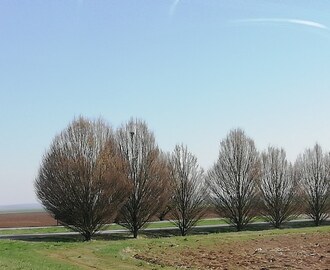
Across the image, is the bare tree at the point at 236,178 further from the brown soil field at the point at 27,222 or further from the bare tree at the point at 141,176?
the brown soil field at the point at 27,222

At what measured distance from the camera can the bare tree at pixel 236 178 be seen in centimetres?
4197

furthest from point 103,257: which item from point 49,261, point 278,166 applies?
point 278,166

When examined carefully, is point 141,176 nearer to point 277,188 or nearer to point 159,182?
point 159,182

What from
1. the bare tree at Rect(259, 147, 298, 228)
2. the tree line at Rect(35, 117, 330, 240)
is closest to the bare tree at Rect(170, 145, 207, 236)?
the tree line at Rect(35, 117, 330, 240)

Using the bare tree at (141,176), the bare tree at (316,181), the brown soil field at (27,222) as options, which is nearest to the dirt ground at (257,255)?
the bare tree at (141,176)

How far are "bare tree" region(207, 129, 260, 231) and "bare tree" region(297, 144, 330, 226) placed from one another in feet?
26.3

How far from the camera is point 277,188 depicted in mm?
45719

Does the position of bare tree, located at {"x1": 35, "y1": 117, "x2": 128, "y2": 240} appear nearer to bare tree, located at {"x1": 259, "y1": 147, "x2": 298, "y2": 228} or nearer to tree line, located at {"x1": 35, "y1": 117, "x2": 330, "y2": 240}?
tree line, located at {"x1": 35, "y1": 117, "x2": 330, "y2": 240}

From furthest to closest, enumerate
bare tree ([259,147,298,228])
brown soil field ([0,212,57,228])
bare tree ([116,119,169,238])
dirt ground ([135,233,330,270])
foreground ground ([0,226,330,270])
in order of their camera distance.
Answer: brown soil field ([0,212,57,228])
bare tree ([259,147,298,228])
bare tree ([116,119,169,238])
dirt ground ([135,233,330,270])
foreground ground ([0,226,330,270])

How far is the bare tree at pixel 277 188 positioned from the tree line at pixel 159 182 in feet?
0.31

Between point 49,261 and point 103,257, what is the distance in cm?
259

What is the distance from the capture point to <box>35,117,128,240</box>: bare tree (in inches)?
1233

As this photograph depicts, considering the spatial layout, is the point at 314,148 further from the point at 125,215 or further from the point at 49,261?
the point at 49,261

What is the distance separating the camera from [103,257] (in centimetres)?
1975
